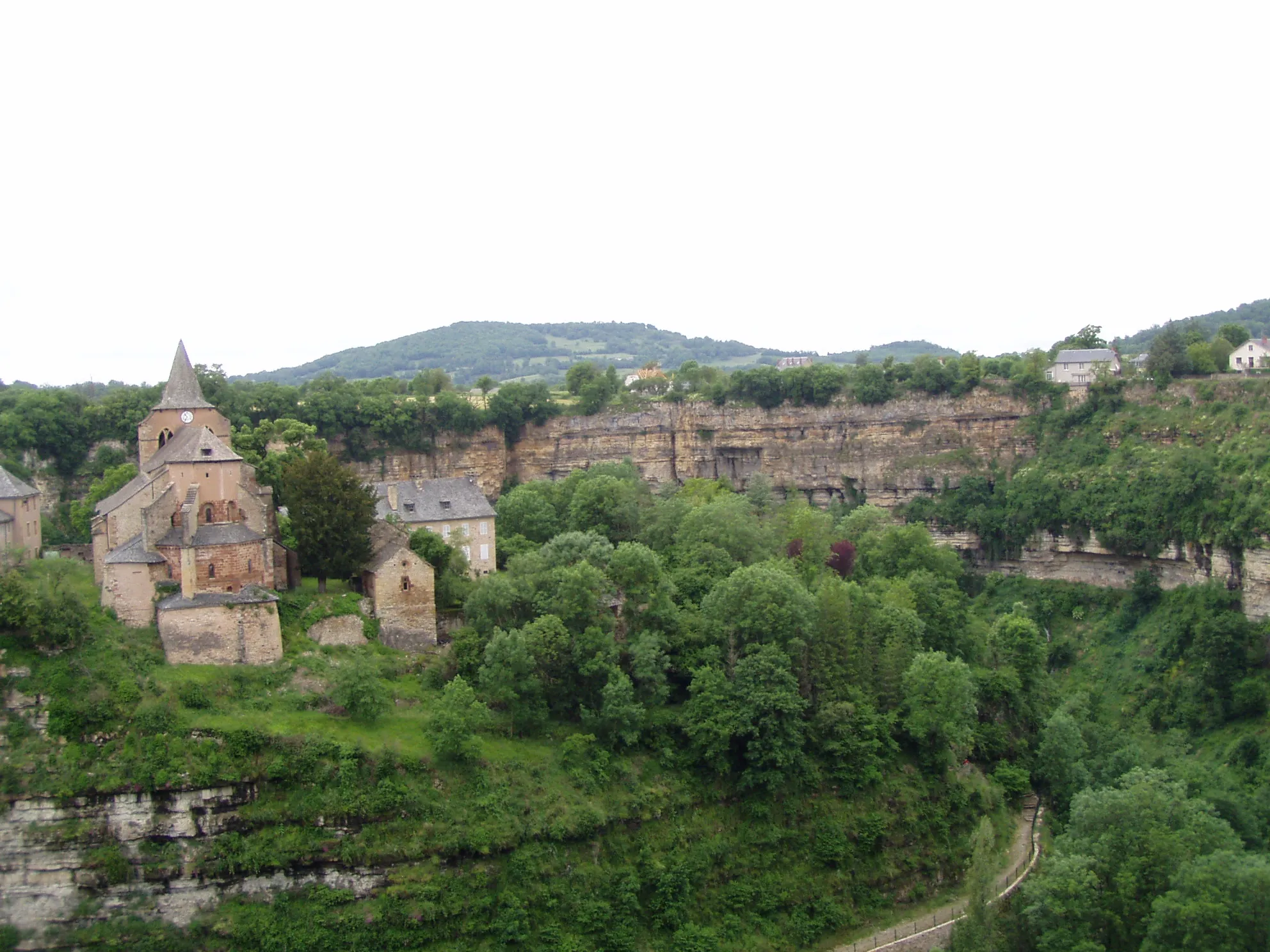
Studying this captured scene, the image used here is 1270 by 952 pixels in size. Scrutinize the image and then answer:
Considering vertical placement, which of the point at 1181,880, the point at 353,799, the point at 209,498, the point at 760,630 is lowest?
the point at 1181,880

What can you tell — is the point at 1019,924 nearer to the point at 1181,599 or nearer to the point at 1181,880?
the point at 1181,880

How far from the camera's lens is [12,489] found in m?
43.2

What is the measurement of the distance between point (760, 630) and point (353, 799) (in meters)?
15.5

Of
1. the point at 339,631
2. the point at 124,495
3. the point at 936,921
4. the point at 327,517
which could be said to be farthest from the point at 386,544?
the point at 936,921

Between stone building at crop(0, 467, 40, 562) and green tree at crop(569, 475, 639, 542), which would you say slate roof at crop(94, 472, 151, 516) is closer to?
stone building at crop(0, 467, 40, 562)

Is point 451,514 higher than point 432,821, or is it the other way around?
point 451,514

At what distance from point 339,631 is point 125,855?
10.1 metres

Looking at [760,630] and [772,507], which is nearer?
[760,630]

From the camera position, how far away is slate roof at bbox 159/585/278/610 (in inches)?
1473

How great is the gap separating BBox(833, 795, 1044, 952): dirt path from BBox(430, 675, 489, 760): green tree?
1322 cm

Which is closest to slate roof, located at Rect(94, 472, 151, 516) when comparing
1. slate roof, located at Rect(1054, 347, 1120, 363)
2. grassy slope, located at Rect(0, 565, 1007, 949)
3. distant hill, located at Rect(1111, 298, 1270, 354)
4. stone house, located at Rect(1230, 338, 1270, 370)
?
grassy slope, located at Rect(0, 565, 1007, 949)

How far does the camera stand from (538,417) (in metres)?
90.9

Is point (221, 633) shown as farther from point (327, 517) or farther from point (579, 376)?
point (579, 376)

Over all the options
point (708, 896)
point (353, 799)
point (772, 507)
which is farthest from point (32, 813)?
point (772, 507)
